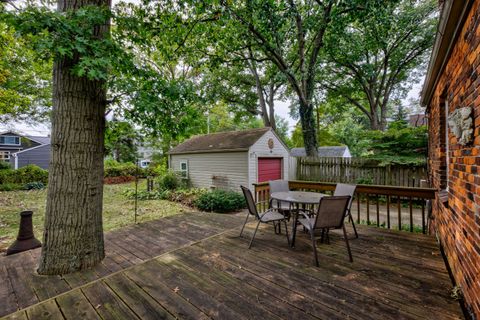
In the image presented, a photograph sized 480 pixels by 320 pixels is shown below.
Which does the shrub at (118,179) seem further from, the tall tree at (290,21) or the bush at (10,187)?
the tall tree at (290,21)

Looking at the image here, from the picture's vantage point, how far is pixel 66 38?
214 centimetres

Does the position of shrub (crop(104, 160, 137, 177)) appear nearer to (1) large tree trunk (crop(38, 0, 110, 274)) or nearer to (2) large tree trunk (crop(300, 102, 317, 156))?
(2) large tree trunk (crop(300, 102, 317, 156))

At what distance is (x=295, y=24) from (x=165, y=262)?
26.3 feet

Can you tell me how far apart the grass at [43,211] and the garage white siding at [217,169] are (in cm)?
226

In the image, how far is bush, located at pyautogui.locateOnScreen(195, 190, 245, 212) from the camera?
7539 mm

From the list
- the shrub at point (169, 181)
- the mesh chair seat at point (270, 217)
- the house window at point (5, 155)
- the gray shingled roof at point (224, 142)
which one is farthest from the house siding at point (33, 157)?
the mesh chair seat at point (270, 217)

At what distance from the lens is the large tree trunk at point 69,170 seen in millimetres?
2572

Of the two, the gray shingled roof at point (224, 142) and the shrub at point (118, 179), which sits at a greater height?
the gray shingled roof at point (224, 142)

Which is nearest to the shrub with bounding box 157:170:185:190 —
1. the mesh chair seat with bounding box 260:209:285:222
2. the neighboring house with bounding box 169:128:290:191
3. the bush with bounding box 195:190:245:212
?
the neighboring house with bounding box 169:128:290:191

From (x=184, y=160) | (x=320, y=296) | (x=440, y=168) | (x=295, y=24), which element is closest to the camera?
(x=320, y=296)

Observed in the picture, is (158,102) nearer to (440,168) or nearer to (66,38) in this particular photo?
(66,38)

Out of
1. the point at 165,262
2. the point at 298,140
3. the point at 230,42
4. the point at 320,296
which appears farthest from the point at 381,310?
the point at 298,140

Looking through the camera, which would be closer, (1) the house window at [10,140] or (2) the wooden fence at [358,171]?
(2) the wooden fence at [358,171]

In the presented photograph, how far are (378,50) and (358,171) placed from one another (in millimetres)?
6757
